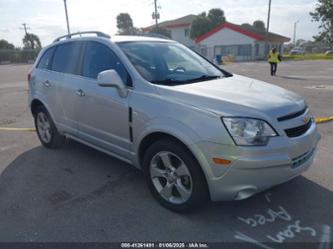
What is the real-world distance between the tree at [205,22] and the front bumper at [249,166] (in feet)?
176

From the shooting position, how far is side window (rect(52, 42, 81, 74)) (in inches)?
165

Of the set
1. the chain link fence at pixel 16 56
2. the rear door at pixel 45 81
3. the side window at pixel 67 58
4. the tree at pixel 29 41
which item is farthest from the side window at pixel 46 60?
the tree at pixel 29 41

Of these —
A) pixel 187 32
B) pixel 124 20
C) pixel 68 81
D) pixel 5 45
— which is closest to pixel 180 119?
pixel 68 81

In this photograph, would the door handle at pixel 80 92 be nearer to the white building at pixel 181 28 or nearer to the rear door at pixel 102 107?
the rear door at pixel 102 107

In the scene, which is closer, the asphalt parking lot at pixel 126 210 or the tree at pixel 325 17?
the asphalt parking lot at pixel 126 210

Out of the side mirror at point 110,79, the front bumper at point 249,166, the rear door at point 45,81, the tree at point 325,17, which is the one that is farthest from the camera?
the tree at point 325,17

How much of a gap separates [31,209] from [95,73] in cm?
181

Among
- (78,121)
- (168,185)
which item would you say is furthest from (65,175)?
(168,185)

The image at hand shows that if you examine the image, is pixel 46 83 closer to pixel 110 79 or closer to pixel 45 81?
pixel 45 81

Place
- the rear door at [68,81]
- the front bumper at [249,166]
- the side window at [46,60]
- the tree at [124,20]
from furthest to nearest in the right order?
the tree at [124,20] < the side window at [46,60] < the rear door at [68,81] < the front bumper at [249,166]

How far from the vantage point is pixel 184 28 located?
59.8m

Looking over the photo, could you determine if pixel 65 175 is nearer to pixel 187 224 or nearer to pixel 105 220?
pixel 105 220

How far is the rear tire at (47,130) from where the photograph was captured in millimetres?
4910

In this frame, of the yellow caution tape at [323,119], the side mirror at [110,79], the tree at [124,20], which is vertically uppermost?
the tree at [124,20]
